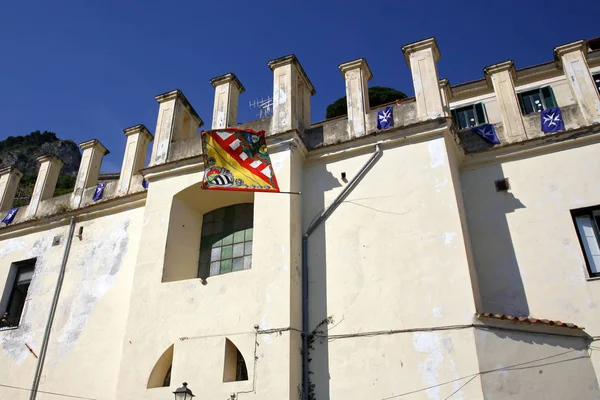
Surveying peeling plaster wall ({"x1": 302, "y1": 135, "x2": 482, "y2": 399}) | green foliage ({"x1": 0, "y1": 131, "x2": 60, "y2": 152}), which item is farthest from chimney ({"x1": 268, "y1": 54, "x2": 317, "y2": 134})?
green foliage ({"x1": 0, "y1": 131, "x2": 60, "y2": 152})

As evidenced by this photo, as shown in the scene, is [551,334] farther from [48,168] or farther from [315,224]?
[48,168]

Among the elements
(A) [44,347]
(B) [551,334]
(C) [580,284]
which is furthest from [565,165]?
(A) [44,347]

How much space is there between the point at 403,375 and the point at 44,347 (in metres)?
8.49

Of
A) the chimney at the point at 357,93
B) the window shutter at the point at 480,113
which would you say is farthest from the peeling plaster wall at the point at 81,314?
the window shutter at the point at 480,113

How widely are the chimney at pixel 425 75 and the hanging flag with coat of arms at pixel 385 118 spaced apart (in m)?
0.58

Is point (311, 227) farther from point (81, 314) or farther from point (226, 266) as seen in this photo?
point (81, 314)

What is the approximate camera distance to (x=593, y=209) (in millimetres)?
9500

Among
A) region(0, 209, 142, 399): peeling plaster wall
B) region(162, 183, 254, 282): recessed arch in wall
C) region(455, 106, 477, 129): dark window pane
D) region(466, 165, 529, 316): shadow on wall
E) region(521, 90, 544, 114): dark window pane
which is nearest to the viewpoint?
region(466, 165, 529, 316): shadow on wall

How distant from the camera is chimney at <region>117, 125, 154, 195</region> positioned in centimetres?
1369

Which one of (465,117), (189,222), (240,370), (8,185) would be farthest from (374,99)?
(240,370)

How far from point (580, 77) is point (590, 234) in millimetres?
3603

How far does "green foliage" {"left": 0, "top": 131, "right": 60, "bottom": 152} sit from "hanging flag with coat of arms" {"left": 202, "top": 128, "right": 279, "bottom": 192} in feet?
230

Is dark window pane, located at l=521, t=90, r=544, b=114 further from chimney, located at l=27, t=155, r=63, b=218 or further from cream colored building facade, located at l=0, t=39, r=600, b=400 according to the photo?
chimney, located at l=27, t=155, r=63, b=218

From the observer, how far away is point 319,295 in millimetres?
9656
